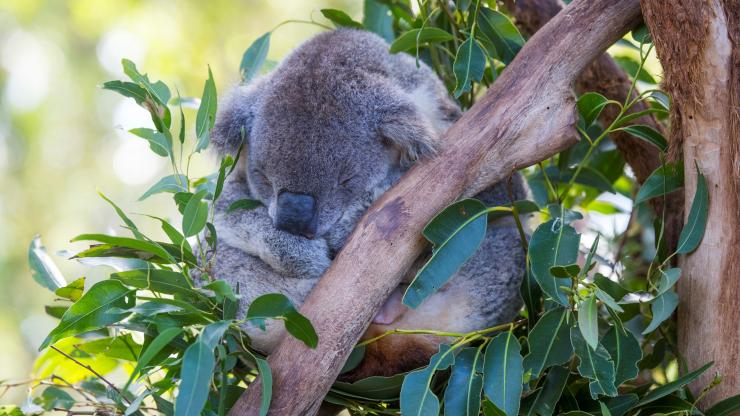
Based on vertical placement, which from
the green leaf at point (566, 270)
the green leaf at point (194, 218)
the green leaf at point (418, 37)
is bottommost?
the green leaf at point (566, 270)

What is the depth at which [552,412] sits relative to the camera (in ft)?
6.35

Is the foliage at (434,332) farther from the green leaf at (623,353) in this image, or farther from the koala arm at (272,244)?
the koala arm at (272,244)

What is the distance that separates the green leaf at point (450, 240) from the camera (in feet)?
6.25

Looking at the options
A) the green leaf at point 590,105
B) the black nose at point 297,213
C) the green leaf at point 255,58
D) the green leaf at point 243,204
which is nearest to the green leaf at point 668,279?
the green leaf at point 590,105

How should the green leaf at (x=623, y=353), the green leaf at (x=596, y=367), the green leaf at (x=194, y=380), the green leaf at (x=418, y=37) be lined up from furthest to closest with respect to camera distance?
the green leaf at (x=418, y=37) → the green leaf at (x=623, y=353) → the green leaf at (x=596, y=367) → the green leaf at (x=194, y=380)

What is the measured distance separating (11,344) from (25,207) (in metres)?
1.62

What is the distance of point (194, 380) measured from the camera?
148 centimetres

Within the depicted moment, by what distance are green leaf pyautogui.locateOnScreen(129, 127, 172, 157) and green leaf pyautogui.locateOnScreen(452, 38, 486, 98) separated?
0.81 metres

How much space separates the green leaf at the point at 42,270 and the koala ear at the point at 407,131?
41.5 inches

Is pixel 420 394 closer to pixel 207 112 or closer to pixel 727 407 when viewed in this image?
pixel 727 407

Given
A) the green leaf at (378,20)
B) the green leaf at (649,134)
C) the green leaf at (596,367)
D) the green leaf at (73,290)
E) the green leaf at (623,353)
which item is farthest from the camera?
the green leaf at (378,20)

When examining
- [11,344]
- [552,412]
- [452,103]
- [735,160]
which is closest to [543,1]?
[452,103]

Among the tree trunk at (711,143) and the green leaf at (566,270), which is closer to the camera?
the green leaf at (566,270)

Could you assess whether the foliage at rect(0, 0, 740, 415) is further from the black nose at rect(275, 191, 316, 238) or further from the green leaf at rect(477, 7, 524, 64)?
the black nose at rect(275, 191, 316, 238)
